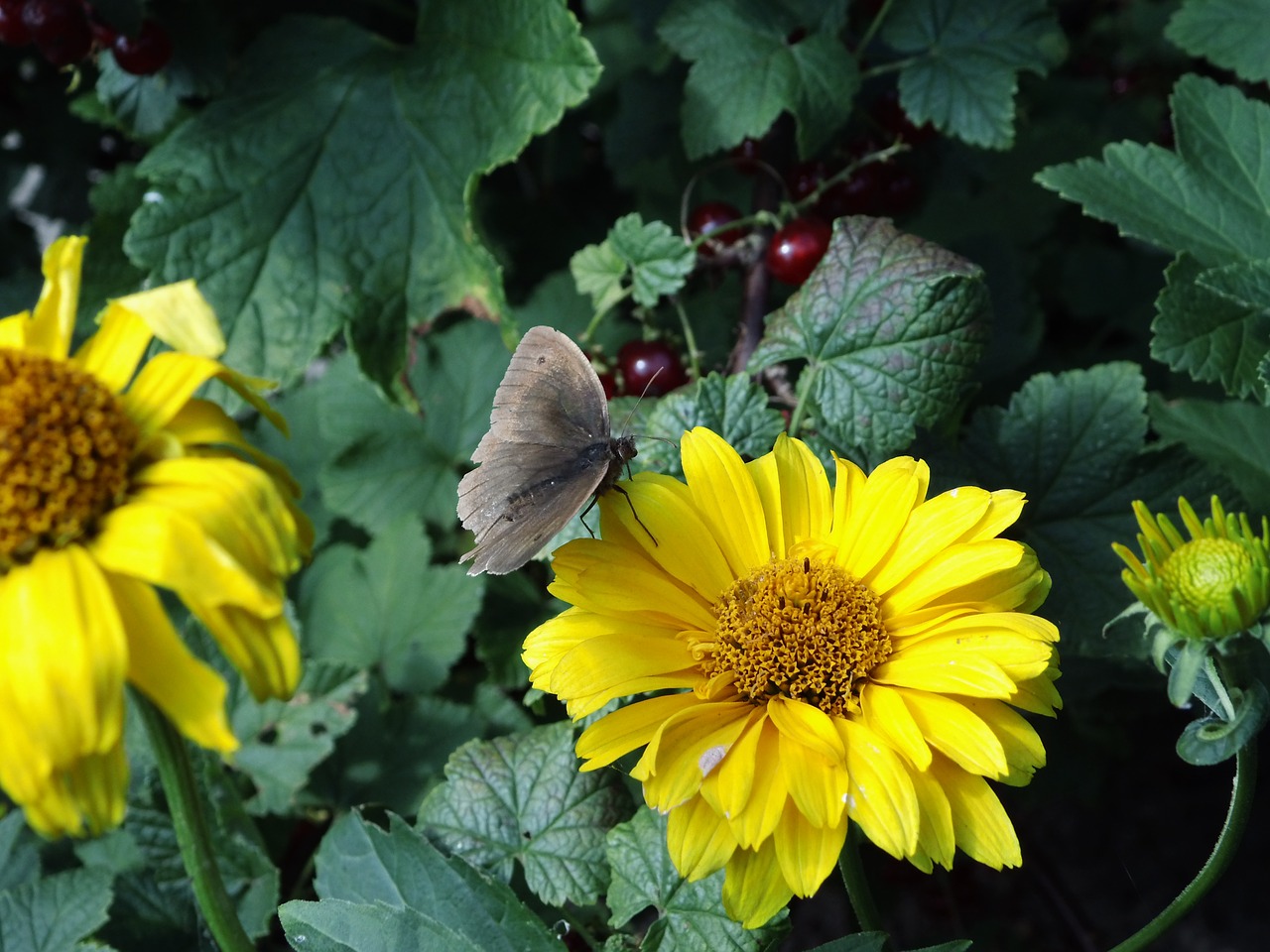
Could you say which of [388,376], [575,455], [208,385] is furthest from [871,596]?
[208,385]

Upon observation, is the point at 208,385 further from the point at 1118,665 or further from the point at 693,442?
the point at 1118,665

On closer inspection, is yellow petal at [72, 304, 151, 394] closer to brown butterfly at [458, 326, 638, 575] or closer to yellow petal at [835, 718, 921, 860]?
brown butterfly at [458, 326, 638, 575]

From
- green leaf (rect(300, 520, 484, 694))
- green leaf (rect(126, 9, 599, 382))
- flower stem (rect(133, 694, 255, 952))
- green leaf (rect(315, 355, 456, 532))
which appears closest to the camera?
flower stem (rect(133, 694, 255, 952))

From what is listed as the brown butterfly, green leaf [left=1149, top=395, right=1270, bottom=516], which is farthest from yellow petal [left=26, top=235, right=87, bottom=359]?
green leaf [left=1149, top=395, right=1270, bottom=516]

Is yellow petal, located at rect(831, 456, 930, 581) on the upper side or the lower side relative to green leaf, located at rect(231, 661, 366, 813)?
upper

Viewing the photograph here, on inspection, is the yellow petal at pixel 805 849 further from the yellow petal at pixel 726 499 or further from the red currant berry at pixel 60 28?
the red currant berry at pixel 60 28

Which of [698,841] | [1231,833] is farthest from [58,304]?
[1231,833]

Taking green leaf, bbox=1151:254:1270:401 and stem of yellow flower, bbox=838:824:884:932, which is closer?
stem of yellow flower, bbox=838:824:884:932

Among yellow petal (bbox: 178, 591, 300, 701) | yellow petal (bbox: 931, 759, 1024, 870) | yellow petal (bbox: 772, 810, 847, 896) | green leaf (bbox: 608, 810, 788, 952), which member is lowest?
green leaf (bbox: 608, 810, 788, 952)
